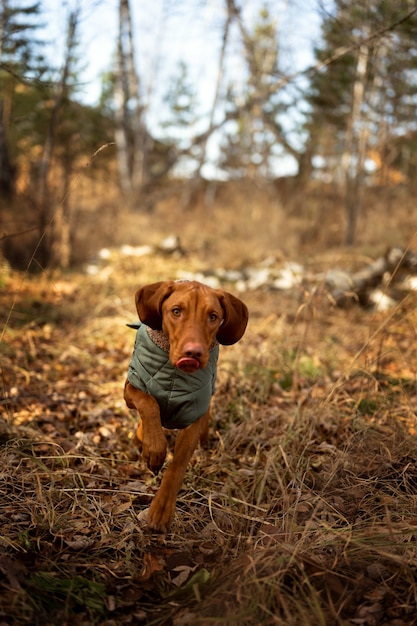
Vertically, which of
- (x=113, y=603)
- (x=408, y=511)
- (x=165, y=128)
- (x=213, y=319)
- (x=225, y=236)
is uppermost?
(x=165, y=128)

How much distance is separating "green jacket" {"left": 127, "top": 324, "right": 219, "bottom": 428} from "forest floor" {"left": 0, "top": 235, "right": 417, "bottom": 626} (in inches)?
18.8

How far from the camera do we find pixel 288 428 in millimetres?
3602

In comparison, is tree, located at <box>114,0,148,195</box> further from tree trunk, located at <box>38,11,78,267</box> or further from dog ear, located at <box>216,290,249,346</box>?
dog ear, located at <box>216,290,249,346</box>

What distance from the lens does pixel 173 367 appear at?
283 cm

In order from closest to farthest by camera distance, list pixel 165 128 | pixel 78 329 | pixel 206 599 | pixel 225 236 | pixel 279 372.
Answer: pixel 206 599 → pixel 279 372 → pixel 78 329 → pixel 225 236 → pixel 165 128

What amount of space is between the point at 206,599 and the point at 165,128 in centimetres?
2858

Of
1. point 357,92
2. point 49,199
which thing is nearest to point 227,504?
point 49,199

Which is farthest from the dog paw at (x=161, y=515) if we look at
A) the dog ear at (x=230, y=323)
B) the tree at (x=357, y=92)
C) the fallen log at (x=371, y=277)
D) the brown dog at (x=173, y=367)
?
the fallen log at (x=371, y=277)

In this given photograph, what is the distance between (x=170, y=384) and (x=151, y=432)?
0.88ft

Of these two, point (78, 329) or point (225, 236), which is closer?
point (78, 329)

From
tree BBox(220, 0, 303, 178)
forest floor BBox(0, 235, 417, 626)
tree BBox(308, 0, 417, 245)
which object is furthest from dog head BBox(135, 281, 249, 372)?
tree BBox(220, 0, 303, 178)

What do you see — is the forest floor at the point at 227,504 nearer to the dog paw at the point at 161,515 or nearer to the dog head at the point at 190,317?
the dog paw at the point at 161,515

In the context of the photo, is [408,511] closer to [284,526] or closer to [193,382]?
[284,526]

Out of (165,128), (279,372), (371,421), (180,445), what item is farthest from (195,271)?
(165,128)
